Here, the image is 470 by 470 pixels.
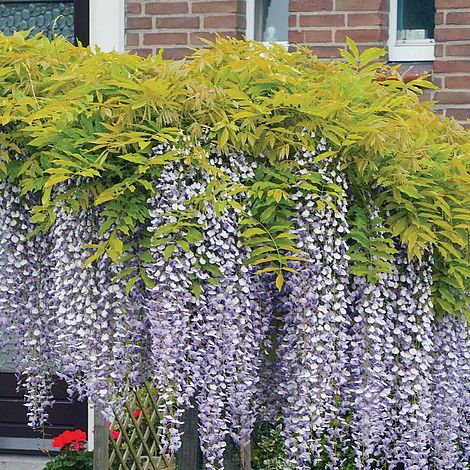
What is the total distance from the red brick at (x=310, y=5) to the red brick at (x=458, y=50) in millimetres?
729

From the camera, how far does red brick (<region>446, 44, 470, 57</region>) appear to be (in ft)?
22.9

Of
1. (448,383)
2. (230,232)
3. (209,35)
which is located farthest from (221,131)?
(209,35)

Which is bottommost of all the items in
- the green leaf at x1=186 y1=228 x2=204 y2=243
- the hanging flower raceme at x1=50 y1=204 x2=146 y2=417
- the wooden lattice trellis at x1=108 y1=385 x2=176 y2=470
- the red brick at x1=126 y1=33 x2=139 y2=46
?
the wooden lattice trellis at x1=108 y1=385 x2=176 y2=470

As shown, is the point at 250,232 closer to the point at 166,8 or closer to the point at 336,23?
the point at 336,23

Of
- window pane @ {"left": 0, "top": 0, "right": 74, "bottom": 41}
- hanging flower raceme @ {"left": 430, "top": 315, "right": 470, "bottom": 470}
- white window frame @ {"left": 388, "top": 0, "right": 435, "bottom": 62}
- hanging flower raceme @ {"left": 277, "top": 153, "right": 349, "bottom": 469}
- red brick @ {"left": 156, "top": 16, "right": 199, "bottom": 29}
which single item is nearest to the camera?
hanging flower raceme @ {"left": 277, "top": 153, "right": 349, "bottom": 469}

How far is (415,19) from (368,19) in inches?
12.9

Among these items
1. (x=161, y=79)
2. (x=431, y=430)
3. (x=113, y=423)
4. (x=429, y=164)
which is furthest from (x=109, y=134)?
(x=113, y=423)

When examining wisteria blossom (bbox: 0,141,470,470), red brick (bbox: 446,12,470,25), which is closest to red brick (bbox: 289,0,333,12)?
red brick (bbox: 446,12,470,25)

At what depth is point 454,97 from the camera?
22.9 ft

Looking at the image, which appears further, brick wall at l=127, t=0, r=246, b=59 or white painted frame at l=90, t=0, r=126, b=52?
white painted frame at l=90, t=0, r=126, b=52

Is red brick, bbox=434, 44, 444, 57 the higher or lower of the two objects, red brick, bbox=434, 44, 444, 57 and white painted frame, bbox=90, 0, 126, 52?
the lower

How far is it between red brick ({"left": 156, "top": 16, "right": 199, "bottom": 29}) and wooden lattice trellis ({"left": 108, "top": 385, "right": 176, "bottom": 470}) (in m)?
2.21

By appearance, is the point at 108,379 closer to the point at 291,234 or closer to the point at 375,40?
the point at 291,234

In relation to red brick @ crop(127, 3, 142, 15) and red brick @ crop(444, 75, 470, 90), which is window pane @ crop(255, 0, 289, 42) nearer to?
red brick @ crop(127, 3, 142, 15)
